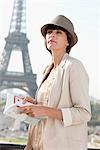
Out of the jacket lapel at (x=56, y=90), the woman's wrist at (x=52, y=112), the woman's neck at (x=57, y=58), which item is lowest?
the woman's wrist at (x=52, y=112)

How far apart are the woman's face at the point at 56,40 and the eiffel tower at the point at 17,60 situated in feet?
2.43

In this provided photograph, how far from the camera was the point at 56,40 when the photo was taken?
1.00 m

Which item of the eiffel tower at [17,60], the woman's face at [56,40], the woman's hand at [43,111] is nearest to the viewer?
the woman's hand at [43,111]

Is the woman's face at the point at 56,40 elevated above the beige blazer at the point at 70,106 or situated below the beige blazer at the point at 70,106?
above

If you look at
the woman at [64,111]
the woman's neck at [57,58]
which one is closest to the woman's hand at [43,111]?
the woman at [64,111]

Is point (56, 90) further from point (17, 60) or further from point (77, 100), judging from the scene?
point (17, 60)

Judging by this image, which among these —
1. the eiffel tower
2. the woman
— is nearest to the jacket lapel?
the woman

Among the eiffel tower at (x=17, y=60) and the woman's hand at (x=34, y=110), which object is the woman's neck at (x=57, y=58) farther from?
the eiffel tower at (x=17, y=60)

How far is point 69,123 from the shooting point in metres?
0.90

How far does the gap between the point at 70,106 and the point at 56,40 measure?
25 centimetres

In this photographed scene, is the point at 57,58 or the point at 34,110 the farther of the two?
the point at 57,58

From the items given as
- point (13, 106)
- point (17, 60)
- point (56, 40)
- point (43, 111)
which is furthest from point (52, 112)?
point (17, 60)

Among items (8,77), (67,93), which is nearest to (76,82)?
(67,93)

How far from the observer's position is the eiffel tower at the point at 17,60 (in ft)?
5.91
